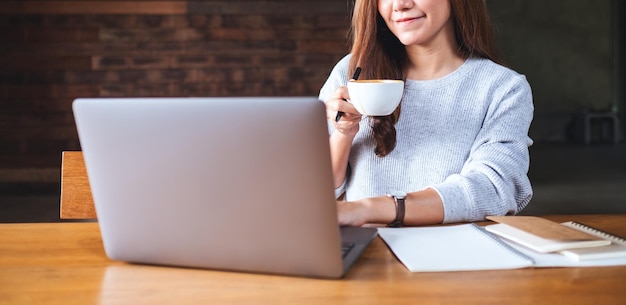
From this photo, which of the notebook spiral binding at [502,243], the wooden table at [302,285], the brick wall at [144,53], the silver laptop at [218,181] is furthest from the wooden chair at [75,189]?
the brick wall at [144,53]

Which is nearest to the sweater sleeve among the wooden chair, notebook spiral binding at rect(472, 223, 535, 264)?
notebook spiral binding at rect(472, 223, 535, 264)

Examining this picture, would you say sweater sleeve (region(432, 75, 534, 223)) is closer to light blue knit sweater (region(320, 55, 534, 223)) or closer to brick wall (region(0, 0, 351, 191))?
light blue knit sweater (region(320, 55, 534, 223))

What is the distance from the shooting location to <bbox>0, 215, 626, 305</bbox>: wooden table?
95cm

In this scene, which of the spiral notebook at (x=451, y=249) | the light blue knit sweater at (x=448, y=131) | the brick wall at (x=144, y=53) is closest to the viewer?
the spiral notebook at (x=451, y=249)

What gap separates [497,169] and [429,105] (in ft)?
1.08

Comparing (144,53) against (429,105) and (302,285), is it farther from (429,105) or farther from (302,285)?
(302,285)

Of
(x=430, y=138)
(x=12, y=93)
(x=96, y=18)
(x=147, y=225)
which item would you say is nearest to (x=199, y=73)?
(x=96, y=18)

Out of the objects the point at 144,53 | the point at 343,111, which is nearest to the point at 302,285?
the point at 343,111

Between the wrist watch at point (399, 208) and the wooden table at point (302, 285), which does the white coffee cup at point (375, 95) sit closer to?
the wrist watch at point (399, 208)

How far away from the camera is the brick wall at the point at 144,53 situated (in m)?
6.96

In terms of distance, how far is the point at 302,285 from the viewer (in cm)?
100

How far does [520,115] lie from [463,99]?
0.16 meters

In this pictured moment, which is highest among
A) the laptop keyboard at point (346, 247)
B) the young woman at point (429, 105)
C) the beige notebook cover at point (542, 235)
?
A: the young woman at point (429, 105)

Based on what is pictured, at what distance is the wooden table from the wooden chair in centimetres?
56
